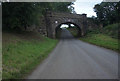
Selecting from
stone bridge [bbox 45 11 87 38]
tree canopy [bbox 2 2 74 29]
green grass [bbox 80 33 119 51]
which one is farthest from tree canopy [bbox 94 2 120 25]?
tree canopy [bbox 2 2 74 29]

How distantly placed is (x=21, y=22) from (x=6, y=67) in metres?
11.2

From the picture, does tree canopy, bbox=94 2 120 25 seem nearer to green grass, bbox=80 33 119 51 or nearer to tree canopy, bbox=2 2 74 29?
green grass, bbox=80 33 119 51

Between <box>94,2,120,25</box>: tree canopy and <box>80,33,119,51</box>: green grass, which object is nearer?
<box>80,33,119,51</box>: green grass

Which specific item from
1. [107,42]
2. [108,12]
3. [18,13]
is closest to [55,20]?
[108,12]

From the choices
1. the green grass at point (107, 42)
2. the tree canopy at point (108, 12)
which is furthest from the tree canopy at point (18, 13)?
the tree canopy at point (108, 12)

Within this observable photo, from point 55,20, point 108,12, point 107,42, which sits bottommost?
point 107,42

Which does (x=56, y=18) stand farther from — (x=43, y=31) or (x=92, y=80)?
(x=92, y=80)

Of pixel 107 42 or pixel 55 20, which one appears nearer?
pixel 107 42

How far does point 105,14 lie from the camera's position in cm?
3241

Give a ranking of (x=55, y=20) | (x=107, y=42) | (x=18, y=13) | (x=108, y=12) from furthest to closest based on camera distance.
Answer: (x=108, y=12) < (x=55, y=20) < (x=107, y=42) < (x=18, y=13)

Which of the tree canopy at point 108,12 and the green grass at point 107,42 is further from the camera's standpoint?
the tree canopy at point 108,12

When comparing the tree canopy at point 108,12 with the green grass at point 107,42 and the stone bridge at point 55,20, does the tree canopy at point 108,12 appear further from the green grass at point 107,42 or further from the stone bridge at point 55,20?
the green grass at point 107,42

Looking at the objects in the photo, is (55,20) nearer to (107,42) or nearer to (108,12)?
(108,12)

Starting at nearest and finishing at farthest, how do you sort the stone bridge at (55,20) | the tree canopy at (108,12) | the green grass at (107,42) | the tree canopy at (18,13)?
the green grass at (107,42) < the tree canopy at (18,13) < the tree canopy at (108,12) < the stone bridge at (55,20)
